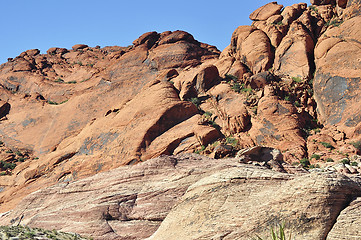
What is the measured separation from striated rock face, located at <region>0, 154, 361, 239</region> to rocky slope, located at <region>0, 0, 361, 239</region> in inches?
2.7

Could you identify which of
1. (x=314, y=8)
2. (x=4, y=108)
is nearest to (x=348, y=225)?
(x=314, y=8)

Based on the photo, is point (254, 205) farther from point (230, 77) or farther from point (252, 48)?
point (252, 48)

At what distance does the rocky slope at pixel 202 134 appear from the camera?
57.8ft

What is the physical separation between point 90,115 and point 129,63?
38.5 ft

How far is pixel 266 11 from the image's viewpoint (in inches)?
2121

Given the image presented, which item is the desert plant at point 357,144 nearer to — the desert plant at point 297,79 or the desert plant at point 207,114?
the desert plant at point 297,79

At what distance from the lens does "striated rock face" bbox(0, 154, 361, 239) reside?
1540 centimetres

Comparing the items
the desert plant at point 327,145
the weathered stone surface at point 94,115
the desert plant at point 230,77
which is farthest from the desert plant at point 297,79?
the weathered stone surface at point 94,115

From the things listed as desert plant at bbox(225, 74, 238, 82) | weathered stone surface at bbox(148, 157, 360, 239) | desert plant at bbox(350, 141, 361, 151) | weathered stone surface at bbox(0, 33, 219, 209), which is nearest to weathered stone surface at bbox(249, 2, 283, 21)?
weathered stone surface at bbox(0, 33, 219, 209)

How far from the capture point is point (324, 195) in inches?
598

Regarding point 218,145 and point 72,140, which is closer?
point 218,145

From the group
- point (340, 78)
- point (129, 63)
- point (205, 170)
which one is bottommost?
point (205, 170)

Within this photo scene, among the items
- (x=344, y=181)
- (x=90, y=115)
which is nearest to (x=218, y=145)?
(x=344, y=181)

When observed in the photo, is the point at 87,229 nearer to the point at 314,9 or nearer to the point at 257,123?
the point at 257,123
